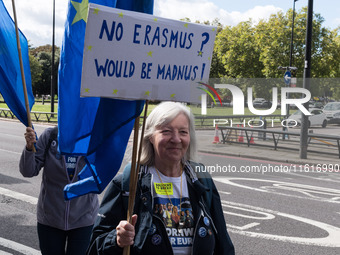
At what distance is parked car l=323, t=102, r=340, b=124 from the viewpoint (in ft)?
53.1

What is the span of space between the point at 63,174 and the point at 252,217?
4048 mm

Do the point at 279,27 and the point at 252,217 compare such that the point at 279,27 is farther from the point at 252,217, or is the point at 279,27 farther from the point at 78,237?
the point at 78,237

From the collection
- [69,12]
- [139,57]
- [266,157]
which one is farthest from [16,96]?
[266,157]

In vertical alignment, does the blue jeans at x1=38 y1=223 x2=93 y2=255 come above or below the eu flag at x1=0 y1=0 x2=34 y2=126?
below

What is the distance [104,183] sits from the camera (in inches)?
92.7

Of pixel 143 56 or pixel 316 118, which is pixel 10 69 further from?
pixel 316 118

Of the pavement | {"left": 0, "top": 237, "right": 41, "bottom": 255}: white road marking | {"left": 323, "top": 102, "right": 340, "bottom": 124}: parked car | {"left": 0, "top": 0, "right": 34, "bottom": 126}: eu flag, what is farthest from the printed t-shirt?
{"left": 323, "top": 102, "right": 340, "bottom": 124}: parked car

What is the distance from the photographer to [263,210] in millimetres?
7078

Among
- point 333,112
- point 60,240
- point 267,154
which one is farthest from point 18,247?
point 333,112

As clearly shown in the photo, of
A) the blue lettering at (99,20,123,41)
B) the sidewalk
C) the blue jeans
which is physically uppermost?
the blue lettering at (99,20,123,41)

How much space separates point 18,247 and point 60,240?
7.40 feet

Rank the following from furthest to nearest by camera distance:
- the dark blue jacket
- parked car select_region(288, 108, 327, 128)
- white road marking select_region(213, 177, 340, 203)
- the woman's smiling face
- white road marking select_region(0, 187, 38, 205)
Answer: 1. parked car select_region(288, 108, 327, 128)
2. white road marking select_region(213, 177, 340, 203)
3. white road marking select_region(0, 187, 38, 205)
4. the woman's smiling face
5. the dark blue jacket

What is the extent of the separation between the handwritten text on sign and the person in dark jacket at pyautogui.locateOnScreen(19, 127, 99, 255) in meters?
1.36

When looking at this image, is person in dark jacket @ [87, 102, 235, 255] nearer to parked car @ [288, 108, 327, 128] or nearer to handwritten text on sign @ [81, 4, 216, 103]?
handwritten text on sign @ [81, 4, 216, 103]
